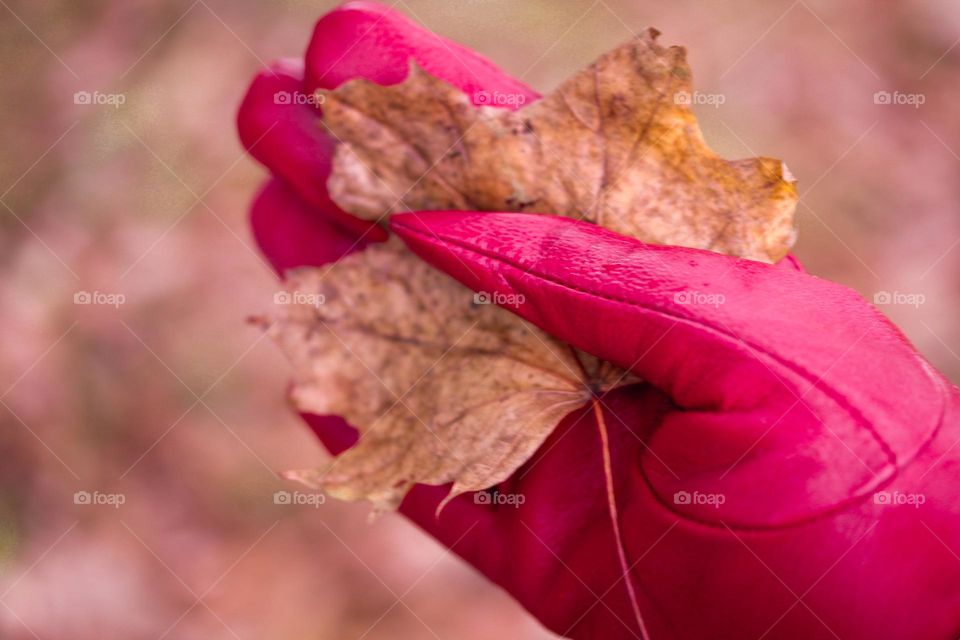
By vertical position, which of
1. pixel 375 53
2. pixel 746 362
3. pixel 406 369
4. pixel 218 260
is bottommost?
pixel 218 260

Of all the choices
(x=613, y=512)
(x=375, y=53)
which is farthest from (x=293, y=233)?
(x=613, y=512)

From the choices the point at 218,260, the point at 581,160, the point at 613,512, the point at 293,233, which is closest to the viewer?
the point at 613,512

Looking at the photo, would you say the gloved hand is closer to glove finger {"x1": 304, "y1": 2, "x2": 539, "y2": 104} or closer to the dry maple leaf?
the dry maple leaf

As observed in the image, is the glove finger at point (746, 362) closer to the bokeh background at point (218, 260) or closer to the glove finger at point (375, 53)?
the glove finger at point (375, 53)

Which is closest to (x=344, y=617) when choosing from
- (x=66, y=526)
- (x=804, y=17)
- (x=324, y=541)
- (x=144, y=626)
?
(x=324, y=541)

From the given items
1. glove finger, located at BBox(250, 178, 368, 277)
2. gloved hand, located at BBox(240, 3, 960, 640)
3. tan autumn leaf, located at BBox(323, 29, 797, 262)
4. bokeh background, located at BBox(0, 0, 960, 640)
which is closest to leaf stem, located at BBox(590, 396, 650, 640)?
gloved hand, located at BBox(240, 3, 960, 640)

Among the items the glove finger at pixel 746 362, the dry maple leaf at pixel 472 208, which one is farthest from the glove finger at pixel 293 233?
the glove finger at pixel 746 362

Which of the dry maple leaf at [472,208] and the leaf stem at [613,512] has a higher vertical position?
the dry maple leaf at [472,208]

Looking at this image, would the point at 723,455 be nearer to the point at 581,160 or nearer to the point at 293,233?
the point at 581,160
